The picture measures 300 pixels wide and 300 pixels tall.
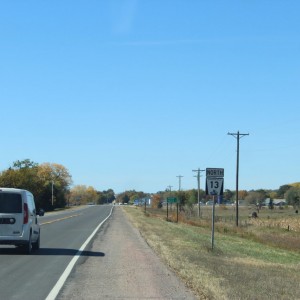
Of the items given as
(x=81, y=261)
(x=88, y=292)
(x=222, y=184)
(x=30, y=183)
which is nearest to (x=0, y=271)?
(x=81, y=261)

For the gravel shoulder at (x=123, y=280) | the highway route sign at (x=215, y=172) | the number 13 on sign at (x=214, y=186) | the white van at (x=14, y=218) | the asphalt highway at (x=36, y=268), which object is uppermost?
the highway route sign at (x=215, y=172)

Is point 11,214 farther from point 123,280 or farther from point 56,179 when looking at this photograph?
point 56,179

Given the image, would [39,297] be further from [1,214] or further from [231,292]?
[1,214]

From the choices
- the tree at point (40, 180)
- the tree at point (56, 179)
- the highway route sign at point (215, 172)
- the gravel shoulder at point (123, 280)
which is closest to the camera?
the gravel shoulder at point (123, 280)

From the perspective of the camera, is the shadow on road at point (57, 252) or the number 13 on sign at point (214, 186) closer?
the shadow on road at point (57, 252)

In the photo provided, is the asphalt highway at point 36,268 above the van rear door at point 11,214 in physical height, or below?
below

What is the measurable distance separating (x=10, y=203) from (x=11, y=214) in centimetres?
36

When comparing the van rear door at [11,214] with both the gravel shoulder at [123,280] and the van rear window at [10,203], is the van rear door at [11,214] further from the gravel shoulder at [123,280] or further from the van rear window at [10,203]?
the gravel shoulder at [123,280]

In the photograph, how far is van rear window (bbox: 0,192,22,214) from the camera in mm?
18438

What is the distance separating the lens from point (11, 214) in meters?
18.4

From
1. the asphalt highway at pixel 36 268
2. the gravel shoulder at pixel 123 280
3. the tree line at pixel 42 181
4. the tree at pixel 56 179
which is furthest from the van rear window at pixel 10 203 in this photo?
the tree at pixel 56 179

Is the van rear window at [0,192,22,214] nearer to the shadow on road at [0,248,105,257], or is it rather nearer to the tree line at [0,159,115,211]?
the shadow on road at [0,248,105,257]

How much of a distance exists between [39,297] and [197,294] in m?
2.95

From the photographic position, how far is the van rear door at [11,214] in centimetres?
1841
